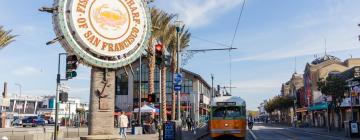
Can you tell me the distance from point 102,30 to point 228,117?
18490 mm

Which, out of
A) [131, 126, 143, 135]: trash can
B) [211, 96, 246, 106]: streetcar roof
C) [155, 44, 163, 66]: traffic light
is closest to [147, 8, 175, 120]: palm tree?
[131, 126, 143, 135]: trash can

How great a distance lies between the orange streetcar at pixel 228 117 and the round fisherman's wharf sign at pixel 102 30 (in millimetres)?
17189

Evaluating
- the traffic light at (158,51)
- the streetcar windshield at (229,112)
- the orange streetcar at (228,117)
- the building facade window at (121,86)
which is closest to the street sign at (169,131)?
the traffic light at (158,51)

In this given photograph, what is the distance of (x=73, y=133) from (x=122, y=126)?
9.29 metres

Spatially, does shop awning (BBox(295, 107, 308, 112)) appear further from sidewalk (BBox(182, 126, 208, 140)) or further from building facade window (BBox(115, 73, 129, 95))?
sidewalk (BBox(182, 126, 208, 140))

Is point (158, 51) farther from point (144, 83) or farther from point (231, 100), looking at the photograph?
point (144, 83)

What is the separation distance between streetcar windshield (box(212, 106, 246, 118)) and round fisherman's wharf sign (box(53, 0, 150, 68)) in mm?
17458

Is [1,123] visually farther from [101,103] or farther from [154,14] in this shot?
[101,103]

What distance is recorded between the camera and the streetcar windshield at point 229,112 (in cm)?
2728

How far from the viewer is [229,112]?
27391mm

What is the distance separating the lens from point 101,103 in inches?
403

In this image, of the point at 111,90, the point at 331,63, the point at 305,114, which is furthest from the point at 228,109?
the point at 305,114

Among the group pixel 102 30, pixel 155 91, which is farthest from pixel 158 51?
pixel 155 91

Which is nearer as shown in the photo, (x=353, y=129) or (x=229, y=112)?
(x=229, y=112)
